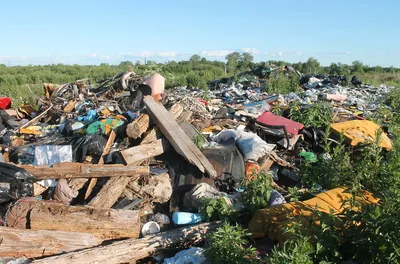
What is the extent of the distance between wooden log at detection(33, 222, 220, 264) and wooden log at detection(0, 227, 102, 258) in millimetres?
243

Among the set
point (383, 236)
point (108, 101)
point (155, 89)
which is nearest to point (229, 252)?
point (383, 236)

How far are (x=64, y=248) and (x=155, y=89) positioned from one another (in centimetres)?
389

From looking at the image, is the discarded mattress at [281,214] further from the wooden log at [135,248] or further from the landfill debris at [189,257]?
the landfill debris at [189,257]

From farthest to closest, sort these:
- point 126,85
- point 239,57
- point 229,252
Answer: point 239,57, point 126,85, point 229,252

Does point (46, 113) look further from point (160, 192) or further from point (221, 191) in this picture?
point (221, 191)

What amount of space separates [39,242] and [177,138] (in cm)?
211

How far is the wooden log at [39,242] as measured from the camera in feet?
11.0

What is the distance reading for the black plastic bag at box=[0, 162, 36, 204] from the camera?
388 centimetres

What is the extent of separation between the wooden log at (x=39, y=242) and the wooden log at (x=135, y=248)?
24cm

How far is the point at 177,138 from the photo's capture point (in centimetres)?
482

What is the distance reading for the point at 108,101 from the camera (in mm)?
7250

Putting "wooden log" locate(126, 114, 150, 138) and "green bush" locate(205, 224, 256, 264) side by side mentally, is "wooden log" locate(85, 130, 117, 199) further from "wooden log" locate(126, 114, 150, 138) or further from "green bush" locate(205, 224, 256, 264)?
"green bush" locate(205, 224, 256, 264)

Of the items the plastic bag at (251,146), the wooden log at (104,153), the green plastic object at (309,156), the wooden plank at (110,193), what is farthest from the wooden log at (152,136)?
the green plastic object at (309,156)

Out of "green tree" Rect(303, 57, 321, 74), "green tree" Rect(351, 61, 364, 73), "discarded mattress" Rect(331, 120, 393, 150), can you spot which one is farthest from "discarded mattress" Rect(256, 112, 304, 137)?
"green tree" Rect(351, 61, 364, 73)
